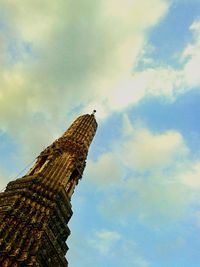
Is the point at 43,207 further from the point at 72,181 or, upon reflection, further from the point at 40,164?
the point at 40,164

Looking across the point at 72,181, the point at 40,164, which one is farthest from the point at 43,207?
the point at 40,164

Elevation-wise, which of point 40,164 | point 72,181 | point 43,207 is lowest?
point 43,207

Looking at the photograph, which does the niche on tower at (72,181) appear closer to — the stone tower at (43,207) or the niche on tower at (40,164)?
the stone tower at (43,207)

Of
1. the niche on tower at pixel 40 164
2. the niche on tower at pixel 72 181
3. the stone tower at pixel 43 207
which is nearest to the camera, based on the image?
the stone tower at pixel 43 207

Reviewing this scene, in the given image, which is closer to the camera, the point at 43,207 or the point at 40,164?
the point at 43,207

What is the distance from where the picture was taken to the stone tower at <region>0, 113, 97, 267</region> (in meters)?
41.2

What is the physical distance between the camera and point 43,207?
154 ft

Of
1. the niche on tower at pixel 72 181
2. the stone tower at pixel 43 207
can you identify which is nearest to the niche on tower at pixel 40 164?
the stone tower at pixel 43 207

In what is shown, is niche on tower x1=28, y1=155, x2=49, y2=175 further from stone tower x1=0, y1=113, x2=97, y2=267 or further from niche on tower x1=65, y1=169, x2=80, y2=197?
niche on tower x1=65, y1=169, x2=80, y2=197

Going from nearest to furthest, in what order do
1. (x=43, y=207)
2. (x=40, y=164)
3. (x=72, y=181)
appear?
(x=43, y=207) < (x=72, y=181) < (x=40, y=164)

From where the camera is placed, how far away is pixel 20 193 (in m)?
47.4

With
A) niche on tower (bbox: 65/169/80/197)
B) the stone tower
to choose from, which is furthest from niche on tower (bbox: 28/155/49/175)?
niche on tower (bbox: 65/169/80/197)

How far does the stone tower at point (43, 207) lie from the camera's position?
4125 centimetres

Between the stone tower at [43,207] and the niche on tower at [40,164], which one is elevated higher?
the niche on tower at [40,164]
